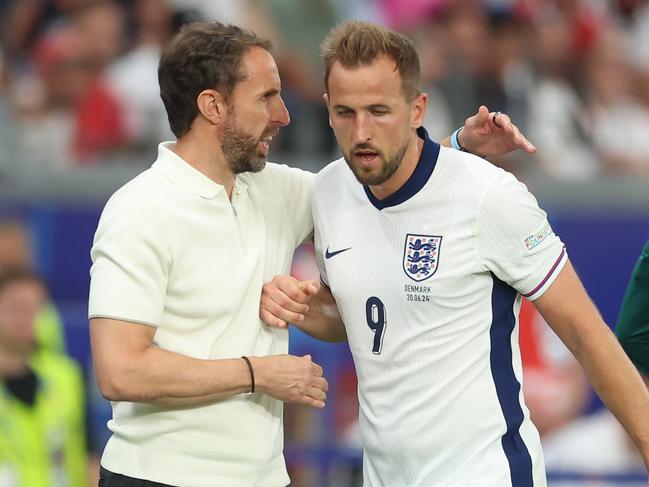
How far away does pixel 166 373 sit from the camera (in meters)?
3.88

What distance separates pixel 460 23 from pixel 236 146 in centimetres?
519

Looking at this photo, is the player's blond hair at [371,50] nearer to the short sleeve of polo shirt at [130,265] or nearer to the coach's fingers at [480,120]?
the coach's fingers at [480,120]

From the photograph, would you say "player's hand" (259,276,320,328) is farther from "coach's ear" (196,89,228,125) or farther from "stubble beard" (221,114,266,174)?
"coach's ear" (196,89,228,125)

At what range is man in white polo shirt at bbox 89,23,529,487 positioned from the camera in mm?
3889

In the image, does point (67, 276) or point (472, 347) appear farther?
point (67, 276)

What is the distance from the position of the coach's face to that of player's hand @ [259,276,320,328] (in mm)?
410

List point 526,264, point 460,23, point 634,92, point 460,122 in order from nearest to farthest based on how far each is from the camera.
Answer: point 526,264
point 460,122
point 460,23
point 634,92

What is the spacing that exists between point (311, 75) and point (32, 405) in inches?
121

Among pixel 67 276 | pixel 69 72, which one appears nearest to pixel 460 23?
pixel 69 72

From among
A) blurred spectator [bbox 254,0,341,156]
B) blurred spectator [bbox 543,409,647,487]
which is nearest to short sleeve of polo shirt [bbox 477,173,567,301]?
blurred spectator [bbox 543,409,647,487]

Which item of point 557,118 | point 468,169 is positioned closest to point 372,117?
point 468,169

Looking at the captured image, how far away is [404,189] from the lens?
4.05 meters

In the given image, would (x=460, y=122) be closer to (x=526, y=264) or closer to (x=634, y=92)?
(x=634, y=92)

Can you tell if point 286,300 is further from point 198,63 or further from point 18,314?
point 18,314
